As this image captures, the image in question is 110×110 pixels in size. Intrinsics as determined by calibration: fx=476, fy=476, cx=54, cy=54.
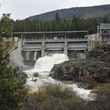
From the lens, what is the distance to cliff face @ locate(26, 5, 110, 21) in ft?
334

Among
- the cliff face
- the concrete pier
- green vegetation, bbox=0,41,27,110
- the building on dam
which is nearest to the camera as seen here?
green vegetation, bbox=0,41,27,110

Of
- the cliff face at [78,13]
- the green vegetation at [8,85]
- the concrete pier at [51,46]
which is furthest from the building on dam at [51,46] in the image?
the green vegetation at [8,85]

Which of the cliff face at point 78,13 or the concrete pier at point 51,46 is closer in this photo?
the concrete pier at point 51,46

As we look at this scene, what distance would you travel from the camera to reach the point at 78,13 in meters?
105

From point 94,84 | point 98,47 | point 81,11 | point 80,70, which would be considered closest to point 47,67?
point 98,47

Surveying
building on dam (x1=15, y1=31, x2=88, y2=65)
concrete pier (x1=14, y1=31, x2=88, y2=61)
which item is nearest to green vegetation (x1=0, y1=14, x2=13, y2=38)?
building on dam (x1=15, y1=31, x2=88, y2=65)

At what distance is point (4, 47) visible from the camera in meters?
7.57

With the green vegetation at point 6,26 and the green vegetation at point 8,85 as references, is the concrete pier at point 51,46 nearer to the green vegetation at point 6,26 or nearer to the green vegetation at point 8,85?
the green vegetation at point 8,85

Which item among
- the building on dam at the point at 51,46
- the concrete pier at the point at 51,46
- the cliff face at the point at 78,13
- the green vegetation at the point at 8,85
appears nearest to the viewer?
the green vegetation at the point at 8,85

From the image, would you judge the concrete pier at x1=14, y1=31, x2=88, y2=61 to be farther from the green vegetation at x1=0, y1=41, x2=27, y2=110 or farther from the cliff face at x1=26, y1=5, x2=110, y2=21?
the green vegetation at x1=0, y1=41, x2=27, y2=110

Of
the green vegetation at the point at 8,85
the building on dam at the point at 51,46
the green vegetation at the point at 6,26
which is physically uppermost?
the green vegetation at the point at 6,26

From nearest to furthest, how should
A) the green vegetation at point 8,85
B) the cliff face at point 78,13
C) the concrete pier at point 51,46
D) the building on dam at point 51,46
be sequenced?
the green vegetation at point 8,85, the building on dam at point 51,46, the concrete pier at point 51,46, the cliff face at point 78,13

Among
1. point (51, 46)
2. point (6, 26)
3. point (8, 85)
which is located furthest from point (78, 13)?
point (8, 85)

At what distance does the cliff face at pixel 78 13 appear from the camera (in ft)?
334
